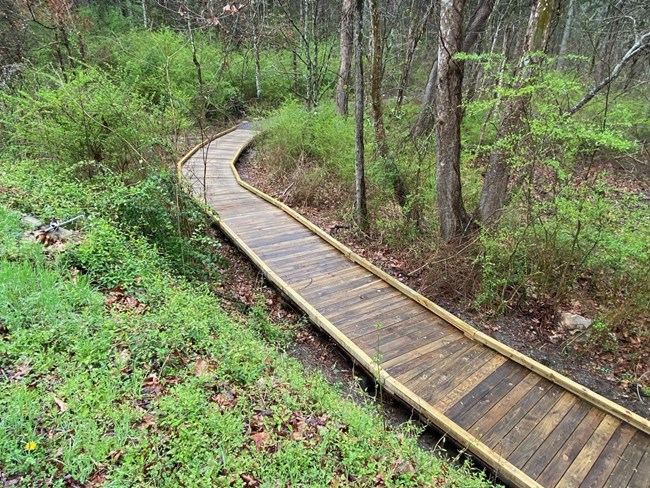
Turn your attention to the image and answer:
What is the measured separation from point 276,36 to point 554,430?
63.5ft

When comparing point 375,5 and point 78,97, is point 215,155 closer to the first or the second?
point 78,97

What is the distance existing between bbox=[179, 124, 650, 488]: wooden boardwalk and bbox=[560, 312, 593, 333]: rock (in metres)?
1.26

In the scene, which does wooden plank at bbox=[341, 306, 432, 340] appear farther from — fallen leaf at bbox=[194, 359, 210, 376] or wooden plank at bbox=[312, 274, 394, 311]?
fallen leaf at bbox=[194, 359, 210, 376]

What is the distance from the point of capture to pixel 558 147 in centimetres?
490

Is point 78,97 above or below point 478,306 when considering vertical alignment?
above

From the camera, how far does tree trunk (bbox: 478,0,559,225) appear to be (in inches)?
198

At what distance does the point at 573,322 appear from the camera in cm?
523

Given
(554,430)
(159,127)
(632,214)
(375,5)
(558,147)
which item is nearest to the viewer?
(554,430)

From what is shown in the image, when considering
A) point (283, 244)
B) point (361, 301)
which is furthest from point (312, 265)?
point (361, 301)

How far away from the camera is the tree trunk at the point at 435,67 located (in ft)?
22.6

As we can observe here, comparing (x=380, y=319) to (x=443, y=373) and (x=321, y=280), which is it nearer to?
(x=443, y=373)

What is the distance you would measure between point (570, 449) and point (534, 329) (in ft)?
6.46

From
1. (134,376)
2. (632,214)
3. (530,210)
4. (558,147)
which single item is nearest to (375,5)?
(558,147)

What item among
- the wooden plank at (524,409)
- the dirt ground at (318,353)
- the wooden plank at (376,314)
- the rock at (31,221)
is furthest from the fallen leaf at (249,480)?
the rock at (31,221)
